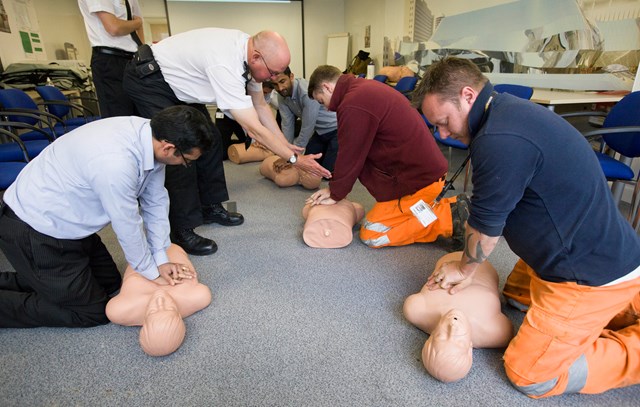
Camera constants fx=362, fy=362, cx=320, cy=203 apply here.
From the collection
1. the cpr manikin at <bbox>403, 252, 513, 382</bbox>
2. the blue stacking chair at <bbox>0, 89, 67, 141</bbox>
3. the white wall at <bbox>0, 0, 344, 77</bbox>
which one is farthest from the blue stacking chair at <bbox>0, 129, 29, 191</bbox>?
the white wall at <bbox>0, 0, 344, 77</bbox>

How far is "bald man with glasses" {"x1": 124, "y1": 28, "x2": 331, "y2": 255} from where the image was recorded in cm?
176

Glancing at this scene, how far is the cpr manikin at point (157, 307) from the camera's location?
132 cm

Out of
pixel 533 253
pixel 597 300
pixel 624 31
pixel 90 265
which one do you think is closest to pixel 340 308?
pixel 533 253

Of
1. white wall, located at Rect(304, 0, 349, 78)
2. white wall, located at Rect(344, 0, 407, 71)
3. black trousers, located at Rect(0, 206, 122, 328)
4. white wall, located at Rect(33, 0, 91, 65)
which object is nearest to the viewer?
black trousers, located at Rect(0, 206, 122, 328)

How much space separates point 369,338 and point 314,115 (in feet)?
6.83

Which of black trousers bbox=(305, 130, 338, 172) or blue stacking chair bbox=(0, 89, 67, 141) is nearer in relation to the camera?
blue stacking chair bbox=(0, 89, 67, 141)

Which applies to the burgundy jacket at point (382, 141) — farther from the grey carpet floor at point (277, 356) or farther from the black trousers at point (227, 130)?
the black trousers at point (227, 130)

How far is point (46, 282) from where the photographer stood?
1.39 meters

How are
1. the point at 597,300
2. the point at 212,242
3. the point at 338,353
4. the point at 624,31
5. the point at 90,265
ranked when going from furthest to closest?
1. the point at 624,31
2. the point at 212,242
3. the point at 90,265
4. the point at 338,353
5. the point at 597,300

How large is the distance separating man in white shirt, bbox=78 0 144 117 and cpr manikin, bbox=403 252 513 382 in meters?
2.06

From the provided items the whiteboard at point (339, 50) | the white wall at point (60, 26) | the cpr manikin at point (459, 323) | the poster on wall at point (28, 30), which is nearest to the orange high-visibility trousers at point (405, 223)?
the cpr manikin at point (459, 323)

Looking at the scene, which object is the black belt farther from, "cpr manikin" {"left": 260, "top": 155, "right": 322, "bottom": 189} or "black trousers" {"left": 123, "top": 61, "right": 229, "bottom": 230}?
"cpr manikin" {"left": 260, "top": 155, "right": 322, "bottom": 189}

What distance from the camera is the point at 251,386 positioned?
1.24 meters

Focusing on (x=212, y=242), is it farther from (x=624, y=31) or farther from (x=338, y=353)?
(x=624, y=31)
